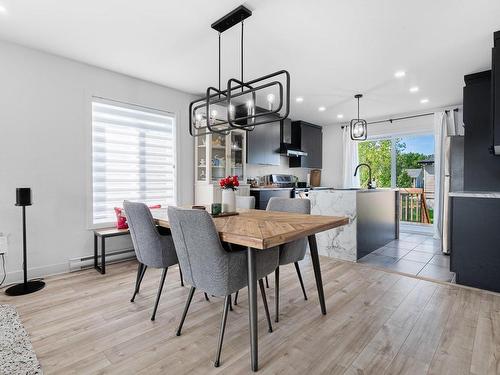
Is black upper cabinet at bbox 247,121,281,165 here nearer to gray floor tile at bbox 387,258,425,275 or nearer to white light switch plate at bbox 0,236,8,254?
gray floor tile at bbox 387,258,425,275

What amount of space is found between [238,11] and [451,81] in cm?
330

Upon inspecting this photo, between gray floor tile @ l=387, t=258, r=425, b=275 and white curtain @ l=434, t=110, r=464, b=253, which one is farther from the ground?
white curtain @ l=434, t=110, r=464, b=253

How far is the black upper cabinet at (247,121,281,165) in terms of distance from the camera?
500cm

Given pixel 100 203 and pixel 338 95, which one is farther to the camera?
pixel 338 95

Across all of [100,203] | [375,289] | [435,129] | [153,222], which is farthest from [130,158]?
[435,129]

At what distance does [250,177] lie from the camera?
562cm

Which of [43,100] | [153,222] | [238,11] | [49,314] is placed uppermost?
[238,11]

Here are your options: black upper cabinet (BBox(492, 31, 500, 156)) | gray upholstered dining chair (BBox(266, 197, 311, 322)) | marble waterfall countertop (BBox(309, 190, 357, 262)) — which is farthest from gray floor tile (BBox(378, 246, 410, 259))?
gray upholstered dining chair (BBox(266, 197, 311, 322))

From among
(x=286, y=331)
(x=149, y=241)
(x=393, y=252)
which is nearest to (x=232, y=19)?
(x=149, y=241)

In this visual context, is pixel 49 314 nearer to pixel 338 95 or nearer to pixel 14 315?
pixel 14 315

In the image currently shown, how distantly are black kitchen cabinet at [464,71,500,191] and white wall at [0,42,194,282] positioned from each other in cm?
450

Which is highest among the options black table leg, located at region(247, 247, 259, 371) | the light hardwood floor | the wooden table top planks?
the wooden table top planks

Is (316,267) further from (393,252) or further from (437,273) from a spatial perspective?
(393,252)

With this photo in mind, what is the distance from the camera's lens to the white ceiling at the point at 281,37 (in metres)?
2.18
